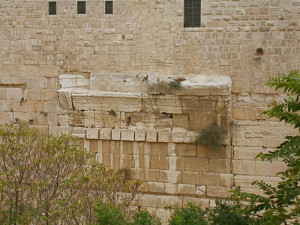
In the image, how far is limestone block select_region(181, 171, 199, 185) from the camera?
8.42m

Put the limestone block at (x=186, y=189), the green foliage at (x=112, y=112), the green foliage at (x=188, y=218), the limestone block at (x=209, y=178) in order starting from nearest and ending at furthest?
the green foliage at (x=188, y=218) < the limestone block at (x=209, y=178) < the limestone block at (x=186, y=189) < the green foliage at (x=112, y=112)

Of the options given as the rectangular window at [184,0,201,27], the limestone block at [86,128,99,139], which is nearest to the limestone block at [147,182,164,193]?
the limestone block at [86,128,99,139]

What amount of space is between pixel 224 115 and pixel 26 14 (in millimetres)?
5644

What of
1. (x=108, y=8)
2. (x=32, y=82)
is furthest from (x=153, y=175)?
(x=108, y=8)

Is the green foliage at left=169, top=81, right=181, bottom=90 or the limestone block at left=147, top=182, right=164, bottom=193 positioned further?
the limestone block at left=147, top=182, right=164, bottom=193

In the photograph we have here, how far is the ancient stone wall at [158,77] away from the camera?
8.09m

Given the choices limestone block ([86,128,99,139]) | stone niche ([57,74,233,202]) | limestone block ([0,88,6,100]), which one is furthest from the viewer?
limestone block ([0,88,6,100])

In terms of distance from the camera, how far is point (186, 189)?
8.47 metres

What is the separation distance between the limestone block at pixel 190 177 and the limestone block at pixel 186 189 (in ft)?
0.31

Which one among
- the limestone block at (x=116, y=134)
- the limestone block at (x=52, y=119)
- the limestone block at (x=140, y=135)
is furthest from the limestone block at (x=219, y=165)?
the limestone block at (x=52, y=119)

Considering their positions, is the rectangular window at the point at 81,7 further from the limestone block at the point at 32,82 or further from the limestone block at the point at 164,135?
the limestone block at the point at 164,135

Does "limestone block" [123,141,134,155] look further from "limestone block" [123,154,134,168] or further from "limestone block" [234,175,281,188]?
"limestone block" [234,175,281,188]

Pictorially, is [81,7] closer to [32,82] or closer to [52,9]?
[52,9]

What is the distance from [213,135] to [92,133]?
9.72 ft
